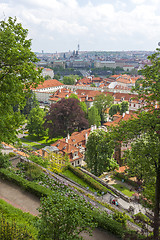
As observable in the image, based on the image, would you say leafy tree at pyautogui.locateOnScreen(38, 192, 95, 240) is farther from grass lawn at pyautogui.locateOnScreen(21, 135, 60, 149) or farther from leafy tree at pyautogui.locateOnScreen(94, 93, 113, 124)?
leafy tree at pyautogui.locateOnScreen(94, 93, 113, 124)

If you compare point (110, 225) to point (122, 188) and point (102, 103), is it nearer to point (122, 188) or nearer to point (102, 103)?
point (122, 188)

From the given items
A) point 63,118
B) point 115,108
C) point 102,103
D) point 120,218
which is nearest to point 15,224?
point 120,218

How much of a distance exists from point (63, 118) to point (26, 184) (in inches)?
1074

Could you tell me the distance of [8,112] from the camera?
10367 millimetres

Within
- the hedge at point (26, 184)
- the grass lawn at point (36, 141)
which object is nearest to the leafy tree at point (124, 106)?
the grass lawn at point (36, 141)

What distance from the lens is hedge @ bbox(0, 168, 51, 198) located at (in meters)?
14.6

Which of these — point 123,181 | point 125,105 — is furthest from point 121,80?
point 123,181

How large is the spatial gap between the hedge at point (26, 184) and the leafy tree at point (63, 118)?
79.4 ft

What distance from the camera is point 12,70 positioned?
10.2 metres

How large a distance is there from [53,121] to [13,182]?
85.0ft

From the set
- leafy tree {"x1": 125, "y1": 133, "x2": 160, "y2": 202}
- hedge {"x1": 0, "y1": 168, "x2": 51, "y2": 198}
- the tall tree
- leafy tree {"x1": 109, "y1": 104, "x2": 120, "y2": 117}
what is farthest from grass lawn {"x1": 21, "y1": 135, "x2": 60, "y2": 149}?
the tall tree

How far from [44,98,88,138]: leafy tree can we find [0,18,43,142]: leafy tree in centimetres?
3034

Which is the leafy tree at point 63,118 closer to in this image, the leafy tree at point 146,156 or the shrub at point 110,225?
the shrub at point 110,225

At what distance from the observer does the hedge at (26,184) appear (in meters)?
14.6
